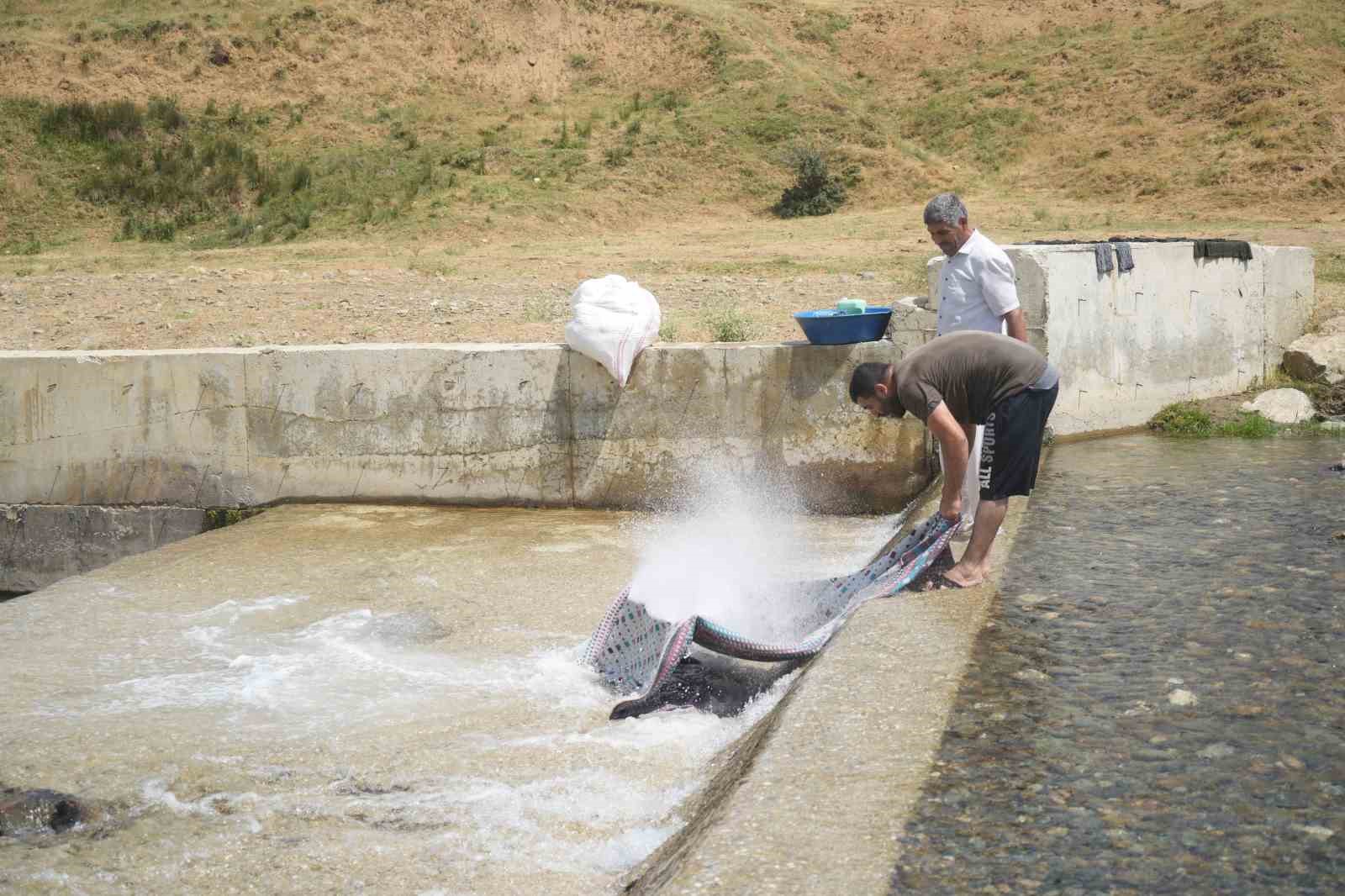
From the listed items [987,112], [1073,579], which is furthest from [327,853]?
[987,112]

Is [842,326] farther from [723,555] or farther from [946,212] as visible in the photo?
[946,212]

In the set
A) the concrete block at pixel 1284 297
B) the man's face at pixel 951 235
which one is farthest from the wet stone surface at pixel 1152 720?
the concrete block at pixel 1284 297

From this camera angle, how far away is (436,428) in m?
8.51

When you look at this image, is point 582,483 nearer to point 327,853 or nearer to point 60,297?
point 327,853

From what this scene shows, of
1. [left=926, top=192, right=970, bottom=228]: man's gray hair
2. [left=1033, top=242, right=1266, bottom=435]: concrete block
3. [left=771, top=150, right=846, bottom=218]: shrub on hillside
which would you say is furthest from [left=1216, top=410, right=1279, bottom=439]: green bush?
[left=771, top=150, right=846, bottom=218]: shrub on hillside

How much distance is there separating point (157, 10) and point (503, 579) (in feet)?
116

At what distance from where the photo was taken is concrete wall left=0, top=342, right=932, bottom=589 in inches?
320

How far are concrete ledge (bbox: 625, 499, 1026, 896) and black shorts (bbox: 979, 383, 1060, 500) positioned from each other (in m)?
0.52

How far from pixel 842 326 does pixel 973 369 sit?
9.42 ft

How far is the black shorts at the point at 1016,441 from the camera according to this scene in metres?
5.05

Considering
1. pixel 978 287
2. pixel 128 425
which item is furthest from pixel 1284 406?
pixel 128 425

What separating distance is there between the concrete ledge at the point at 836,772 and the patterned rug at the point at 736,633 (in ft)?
1.10

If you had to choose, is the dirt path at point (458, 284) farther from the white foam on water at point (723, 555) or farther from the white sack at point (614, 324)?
the white foam on water at point (723, 555)

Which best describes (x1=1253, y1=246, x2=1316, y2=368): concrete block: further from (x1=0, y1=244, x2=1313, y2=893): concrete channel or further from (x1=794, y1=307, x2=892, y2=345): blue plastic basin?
(x1=794, y1=307, x2=892, y2=345): blue plastic basin
